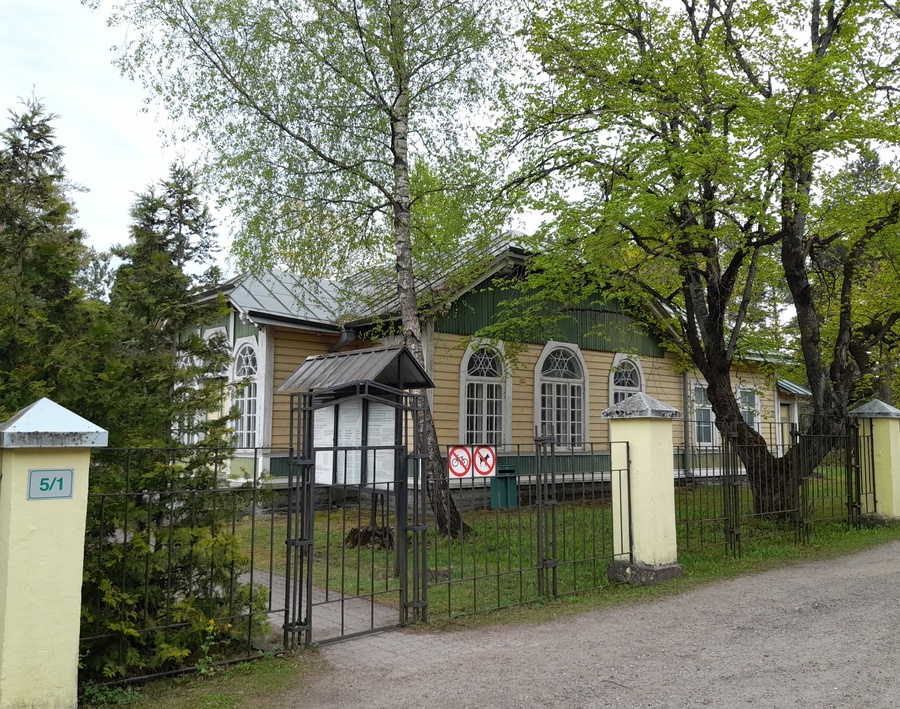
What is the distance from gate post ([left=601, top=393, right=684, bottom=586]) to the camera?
7.92 meters

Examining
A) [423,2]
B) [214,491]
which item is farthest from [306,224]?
[214,491]

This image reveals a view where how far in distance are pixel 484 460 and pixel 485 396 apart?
8.27m

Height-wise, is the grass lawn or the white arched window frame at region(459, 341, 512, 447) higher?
the white arched window frame at region(459, 341, 512, 447)

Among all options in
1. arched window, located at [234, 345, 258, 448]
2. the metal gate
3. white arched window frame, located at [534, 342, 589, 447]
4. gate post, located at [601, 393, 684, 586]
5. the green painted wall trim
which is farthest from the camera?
white arched window frame, located at [534, 342, 589, 447]

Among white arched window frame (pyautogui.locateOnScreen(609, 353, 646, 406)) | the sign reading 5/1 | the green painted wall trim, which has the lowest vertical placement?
the sign reading 5/1

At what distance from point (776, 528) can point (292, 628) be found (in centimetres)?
793

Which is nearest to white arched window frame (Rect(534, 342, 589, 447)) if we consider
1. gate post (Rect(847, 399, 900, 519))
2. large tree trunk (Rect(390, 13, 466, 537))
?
large tree trunk (Rect(390, 13, 466, 537))

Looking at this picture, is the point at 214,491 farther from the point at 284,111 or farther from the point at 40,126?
the point at 284,111

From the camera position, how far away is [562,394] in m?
16.8

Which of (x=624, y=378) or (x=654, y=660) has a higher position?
(x=624, y=378)

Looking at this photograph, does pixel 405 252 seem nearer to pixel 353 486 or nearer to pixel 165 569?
pixel 353 486

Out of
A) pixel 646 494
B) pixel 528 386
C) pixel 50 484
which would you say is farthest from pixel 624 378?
pixel 50 484

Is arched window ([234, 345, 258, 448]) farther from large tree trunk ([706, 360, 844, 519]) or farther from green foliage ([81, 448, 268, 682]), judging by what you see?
green foliage ([81, 448, 268, 682])

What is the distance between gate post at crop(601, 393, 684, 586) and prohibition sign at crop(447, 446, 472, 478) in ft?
7.03
